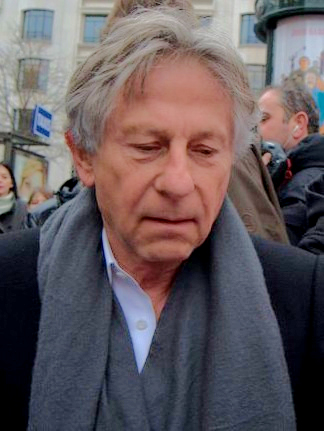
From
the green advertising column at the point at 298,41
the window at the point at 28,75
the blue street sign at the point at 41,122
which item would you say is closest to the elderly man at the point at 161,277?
the green advertising column at the point at 298,41

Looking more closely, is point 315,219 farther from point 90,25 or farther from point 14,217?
point 90,25

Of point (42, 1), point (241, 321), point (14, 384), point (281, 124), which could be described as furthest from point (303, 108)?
point (42, 1)

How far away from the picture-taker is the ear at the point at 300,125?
3.26 meters

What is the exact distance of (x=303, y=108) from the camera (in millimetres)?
3330

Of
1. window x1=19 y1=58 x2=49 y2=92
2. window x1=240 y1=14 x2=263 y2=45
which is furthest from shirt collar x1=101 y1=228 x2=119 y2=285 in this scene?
window x1=240 y1=14 x2=263 y2=45

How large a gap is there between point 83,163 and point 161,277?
0.36 metres

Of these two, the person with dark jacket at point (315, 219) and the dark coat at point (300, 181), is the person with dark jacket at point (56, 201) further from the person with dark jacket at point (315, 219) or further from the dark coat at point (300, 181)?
the person with dark jacket at point (315, 219)

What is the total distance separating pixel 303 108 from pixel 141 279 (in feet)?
6.22

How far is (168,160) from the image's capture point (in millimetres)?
1560

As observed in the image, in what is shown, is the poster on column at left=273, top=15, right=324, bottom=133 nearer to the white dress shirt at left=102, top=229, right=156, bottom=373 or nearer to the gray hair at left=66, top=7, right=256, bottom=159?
the gray hair at left=66, top=7, right=256, bottom=159

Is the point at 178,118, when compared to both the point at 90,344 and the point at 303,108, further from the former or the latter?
the point at 303,108

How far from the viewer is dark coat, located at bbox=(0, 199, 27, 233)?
5337 millimetres

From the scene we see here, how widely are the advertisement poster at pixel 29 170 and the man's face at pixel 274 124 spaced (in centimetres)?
587

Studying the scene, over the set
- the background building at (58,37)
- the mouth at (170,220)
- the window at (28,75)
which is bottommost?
the mouth at (170,220)
